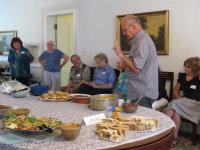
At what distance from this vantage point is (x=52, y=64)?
578 cm

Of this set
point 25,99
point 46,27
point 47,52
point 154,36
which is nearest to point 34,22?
point 46,27

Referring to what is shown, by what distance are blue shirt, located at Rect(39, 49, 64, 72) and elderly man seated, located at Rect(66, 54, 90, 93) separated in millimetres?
566

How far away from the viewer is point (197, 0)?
4.07 m

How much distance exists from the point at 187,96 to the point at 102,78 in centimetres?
139

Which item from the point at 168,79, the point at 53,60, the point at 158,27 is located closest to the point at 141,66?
the point at 168,79

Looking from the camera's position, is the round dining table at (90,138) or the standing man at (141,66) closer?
the round dining table at (90,138)

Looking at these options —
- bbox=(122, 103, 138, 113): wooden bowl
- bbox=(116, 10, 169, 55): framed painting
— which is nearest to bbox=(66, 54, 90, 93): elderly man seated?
bbox=(116, 10, 169, 55): framed painting

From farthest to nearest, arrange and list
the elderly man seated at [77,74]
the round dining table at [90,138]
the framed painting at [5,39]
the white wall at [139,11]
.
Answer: the framed painting at [5,39] → the elderly man seated at [77,74] → the white wall at [139,11] → the round dining table at [90,138]

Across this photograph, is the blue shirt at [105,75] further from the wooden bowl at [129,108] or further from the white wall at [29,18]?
the wooden bowl at [129,108]

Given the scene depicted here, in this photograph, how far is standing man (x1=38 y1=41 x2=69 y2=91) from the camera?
575 cm

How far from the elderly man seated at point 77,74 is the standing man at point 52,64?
0.50 meters

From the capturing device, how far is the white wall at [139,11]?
4168 millimetres

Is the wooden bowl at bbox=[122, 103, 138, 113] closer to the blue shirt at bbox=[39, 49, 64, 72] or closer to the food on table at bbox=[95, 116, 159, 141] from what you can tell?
the food on table at bbox=[95, 116, 159, 141]

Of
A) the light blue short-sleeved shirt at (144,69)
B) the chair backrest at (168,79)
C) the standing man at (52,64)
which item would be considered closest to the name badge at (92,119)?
the light blue short-sleeved shirt at (144,69)
